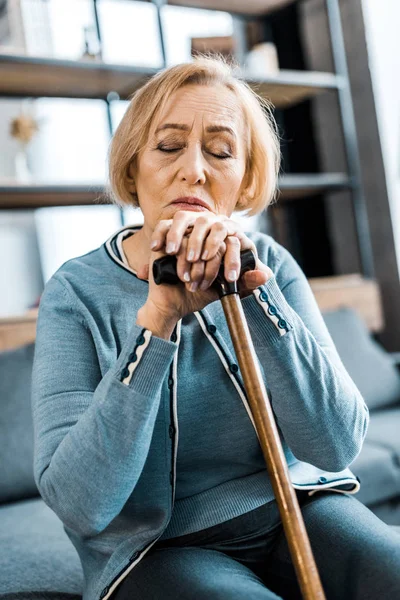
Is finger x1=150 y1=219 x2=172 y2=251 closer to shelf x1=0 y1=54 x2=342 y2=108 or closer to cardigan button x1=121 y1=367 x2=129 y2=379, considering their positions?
cardigan button x1=121 y1=367 x2=129 y2=379

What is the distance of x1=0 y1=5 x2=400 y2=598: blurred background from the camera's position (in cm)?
246

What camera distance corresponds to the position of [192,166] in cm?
122

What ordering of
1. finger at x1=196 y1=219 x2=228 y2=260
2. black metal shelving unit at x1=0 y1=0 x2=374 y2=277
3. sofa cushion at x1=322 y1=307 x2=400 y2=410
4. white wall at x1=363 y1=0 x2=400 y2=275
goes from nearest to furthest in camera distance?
finger at x1=196 y1=219 x2=228 y2=260 → black metal shelving unit at x1=0 y1=0 x2=374 y2=277 → sofa cushion at x1=322 y1=307 x2=400 y2=410 → white wall at x1=363 y1=0 x2=400 y2=275

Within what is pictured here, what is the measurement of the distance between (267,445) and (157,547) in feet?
1.12

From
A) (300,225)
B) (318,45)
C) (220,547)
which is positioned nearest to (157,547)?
(220,547)

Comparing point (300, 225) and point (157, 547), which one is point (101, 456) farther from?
point (300, 225)

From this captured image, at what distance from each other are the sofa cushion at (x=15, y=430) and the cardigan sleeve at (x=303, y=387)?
1.10 metres

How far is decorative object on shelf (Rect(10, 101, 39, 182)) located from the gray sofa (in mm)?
898

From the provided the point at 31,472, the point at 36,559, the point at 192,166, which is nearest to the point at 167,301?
the point at 192,166

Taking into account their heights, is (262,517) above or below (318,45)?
below

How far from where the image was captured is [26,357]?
2.23m

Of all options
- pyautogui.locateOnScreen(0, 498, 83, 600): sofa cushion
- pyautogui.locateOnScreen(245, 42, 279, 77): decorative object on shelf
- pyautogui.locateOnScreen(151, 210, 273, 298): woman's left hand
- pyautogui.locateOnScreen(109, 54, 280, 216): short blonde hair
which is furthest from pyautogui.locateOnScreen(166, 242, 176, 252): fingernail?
pyautogui.locateOnScreen(245, 42, 279, 77): decorative object on shelf

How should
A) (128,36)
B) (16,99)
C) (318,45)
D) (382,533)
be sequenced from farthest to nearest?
(318,45), (128,36), (16,99), (382,533)

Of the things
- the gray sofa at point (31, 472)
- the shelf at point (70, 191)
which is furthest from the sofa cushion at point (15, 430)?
the shelf at point (70, 191)
